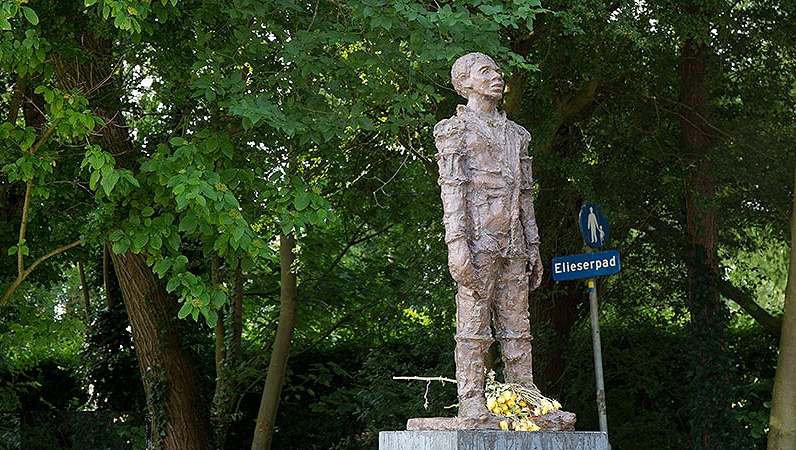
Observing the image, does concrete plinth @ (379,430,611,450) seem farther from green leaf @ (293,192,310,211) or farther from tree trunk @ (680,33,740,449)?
tree trunk @ (680,33,740,449)

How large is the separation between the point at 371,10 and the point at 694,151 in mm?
5563

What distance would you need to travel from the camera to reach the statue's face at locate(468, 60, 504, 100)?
6.93 m

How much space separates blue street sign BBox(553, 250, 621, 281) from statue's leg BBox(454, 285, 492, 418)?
1.72 meters

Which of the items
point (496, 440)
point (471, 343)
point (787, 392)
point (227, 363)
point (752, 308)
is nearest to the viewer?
point (496, 440)

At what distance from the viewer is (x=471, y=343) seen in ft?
22.4

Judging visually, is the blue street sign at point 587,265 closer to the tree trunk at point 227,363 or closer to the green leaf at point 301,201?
the green leaf at point 301,201

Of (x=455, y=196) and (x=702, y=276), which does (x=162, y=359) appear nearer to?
(x=702, y=276)

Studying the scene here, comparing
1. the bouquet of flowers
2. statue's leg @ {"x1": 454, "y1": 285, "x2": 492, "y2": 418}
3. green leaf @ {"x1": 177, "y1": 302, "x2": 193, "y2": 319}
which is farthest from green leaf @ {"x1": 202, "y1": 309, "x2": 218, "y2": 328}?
the bouquet of flowers

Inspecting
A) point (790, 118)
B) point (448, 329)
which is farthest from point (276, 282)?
point (790, 118)

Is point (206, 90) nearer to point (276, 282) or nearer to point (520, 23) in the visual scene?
point (520, 23)

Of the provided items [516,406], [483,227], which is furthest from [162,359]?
[516,406]

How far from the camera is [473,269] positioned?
22.2ft

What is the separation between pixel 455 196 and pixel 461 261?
0.38 meters

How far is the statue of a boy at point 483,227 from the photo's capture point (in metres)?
6.75
